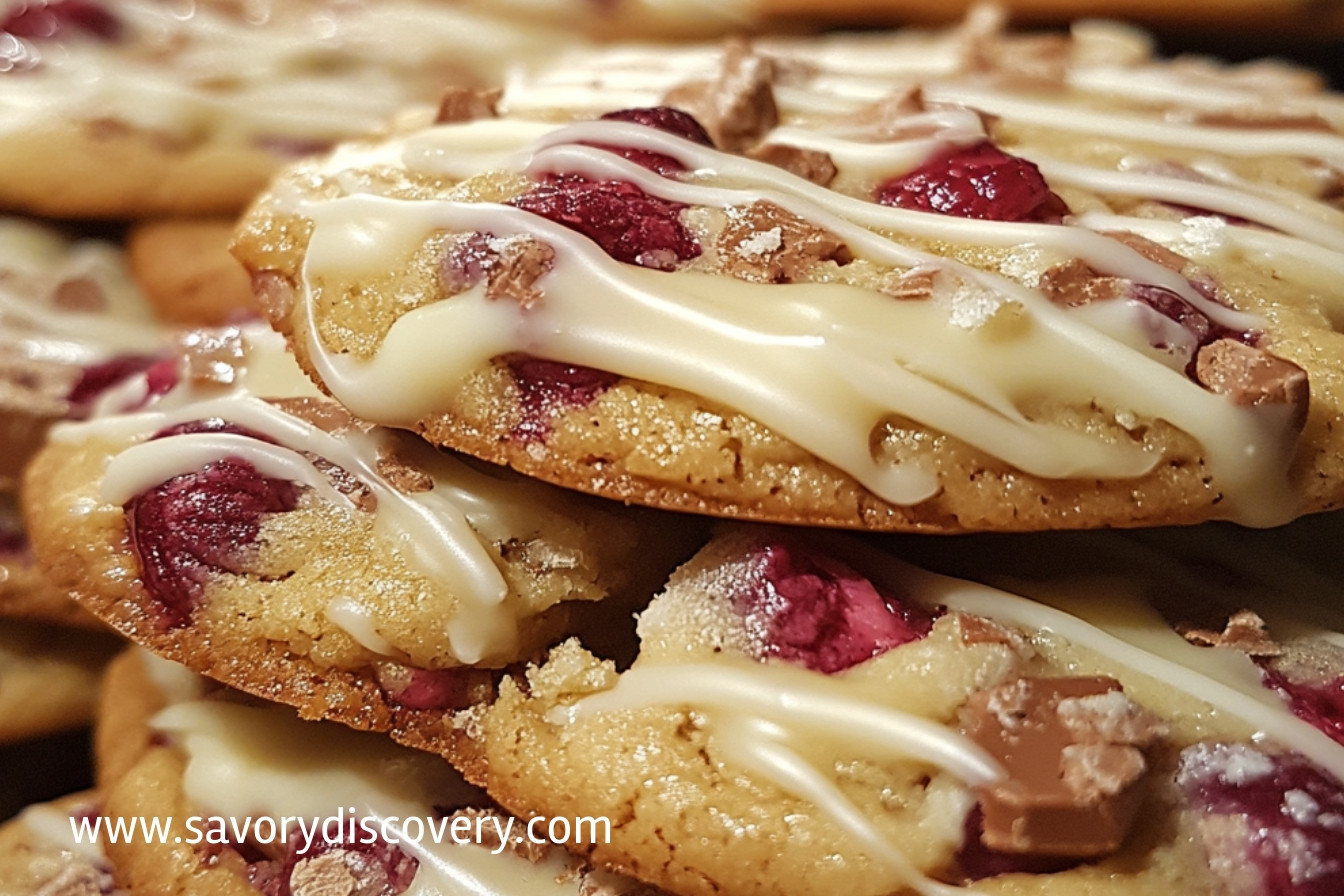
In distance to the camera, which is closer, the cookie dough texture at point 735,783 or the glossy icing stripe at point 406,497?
the cookie dough texture at point 735,783

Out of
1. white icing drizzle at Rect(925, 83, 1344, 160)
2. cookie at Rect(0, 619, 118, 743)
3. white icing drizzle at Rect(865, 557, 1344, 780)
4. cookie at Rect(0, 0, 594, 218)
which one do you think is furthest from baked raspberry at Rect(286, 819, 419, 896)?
cookie at Rect(0, 0, 594, 218)

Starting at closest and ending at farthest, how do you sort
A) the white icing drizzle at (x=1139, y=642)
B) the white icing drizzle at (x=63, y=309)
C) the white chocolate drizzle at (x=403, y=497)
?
the white icing drizzle at (x=1139, y=642) < the white chocolate drizzle at (x=403, y=497) < the white icing drizzle at (x=63, y=309)

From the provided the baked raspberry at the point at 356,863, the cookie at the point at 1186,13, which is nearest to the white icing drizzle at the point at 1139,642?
the baked raspberry at the point at 356,863

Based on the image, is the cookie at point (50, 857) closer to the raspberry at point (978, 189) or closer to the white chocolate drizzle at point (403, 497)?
the white chocolate drizzle at point (403, 497)

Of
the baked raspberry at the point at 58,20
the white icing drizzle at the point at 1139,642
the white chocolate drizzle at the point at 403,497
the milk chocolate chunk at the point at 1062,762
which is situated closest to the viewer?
the milk chocolate chunk at the point at 1062,762

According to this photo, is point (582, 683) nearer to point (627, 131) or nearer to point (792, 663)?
point (792, 663)

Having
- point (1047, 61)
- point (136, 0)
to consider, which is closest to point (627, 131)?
point (1047, 61)

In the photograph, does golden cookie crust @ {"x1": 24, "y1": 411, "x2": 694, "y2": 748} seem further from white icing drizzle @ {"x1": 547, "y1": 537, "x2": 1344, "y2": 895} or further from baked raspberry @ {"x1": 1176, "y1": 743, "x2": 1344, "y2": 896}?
baked raspberry @ {"x1": 1176, "y1": 743, "x2": 1344, "y2": 896}
